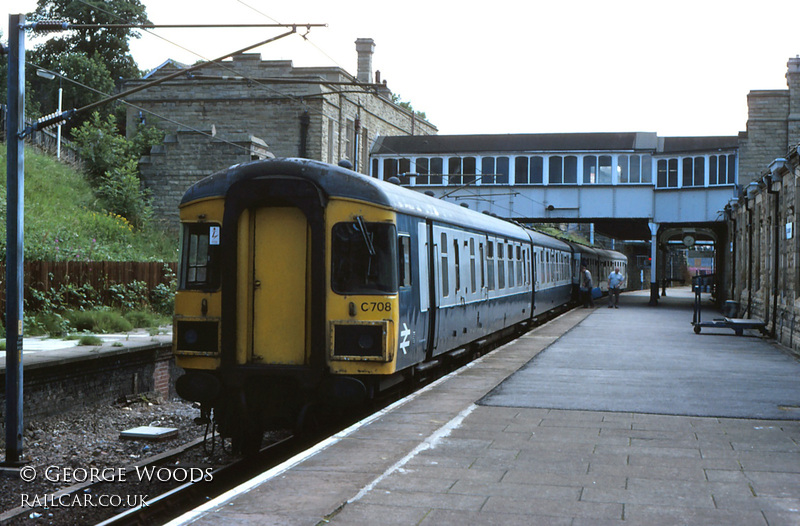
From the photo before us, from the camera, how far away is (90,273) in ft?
58.9

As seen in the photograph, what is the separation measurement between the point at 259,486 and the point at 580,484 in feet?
7.10

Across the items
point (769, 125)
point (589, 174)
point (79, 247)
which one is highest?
point (769, 125)

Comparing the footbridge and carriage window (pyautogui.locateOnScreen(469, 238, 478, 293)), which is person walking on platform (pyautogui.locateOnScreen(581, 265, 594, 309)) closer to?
the footbridge

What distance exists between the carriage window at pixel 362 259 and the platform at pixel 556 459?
1.30 m

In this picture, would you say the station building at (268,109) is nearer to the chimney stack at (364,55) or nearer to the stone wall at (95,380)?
the chimney stack at (364,55)

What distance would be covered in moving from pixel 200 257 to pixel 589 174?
3080 centimetres

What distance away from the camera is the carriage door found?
906 cm

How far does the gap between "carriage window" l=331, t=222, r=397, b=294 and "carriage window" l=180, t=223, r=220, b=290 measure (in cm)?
125

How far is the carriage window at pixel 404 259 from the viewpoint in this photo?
967cm

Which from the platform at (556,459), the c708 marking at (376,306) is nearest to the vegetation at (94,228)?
the c708 marking at (376,306)

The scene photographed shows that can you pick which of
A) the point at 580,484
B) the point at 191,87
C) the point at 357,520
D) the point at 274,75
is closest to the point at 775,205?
the point at 580,484

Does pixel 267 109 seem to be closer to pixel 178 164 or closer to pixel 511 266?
pixel 178 164

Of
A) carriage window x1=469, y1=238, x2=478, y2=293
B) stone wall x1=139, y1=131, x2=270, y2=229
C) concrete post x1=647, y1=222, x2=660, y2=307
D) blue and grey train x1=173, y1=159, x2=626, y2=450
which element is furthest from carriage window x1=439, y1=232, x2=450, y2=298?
concrete post x1=647, y1=222, x2=660, y2=307

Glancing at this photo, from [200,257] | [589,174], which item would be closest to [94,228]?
[200,257]
